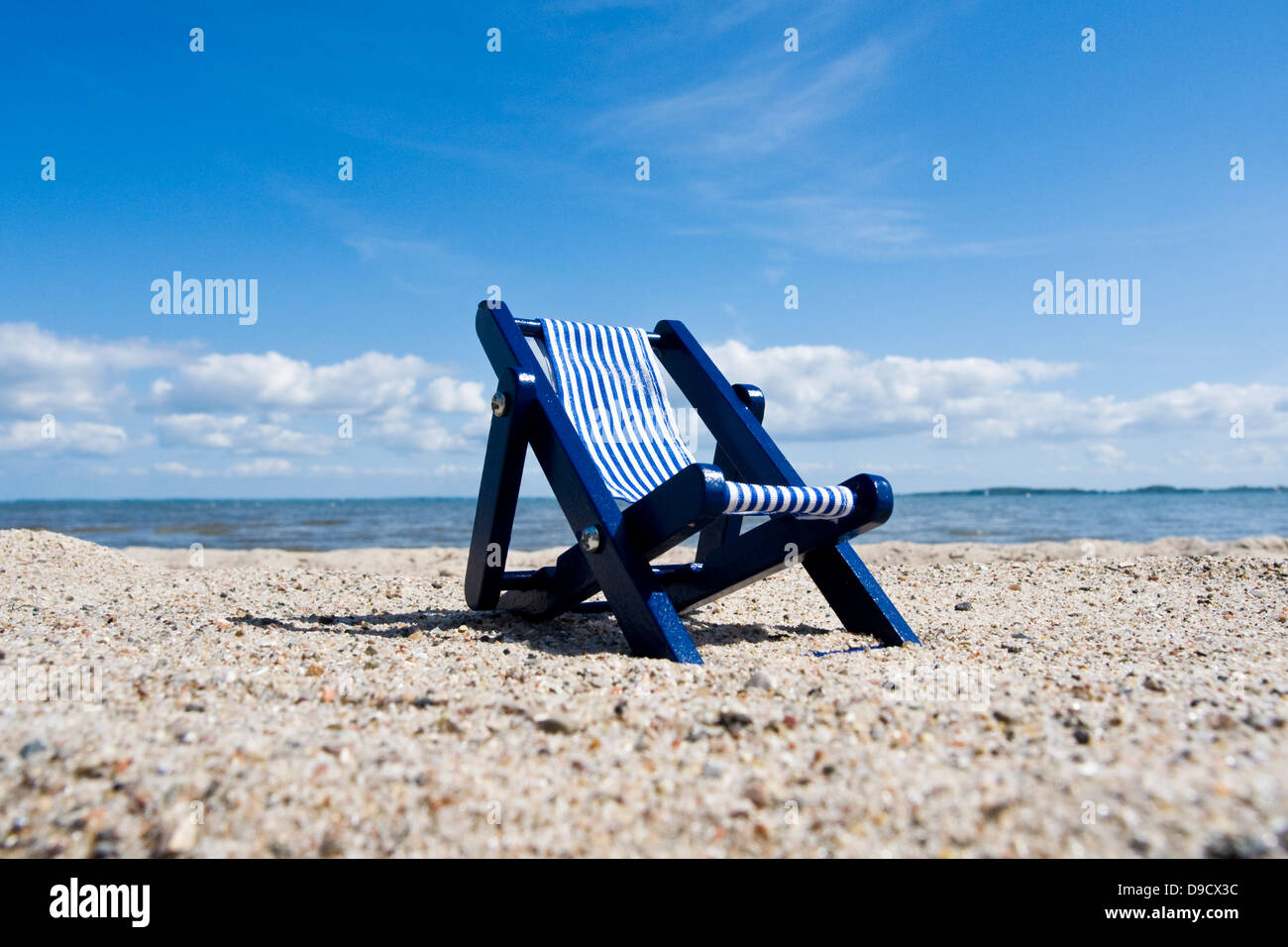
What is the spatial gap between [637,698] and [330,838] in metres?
1.16

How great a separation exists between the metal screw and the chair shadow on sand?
0.51 meters

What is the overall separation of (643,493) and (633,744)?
2016 mm

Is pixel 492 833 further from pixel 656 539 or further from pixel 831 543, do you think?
pixel 831 543

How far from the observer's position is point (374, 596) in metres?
6.23

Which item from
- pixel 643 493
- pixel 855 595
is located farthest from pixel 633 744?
pixel 855 595

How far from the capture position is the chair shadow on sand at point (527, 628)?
4.34 meters

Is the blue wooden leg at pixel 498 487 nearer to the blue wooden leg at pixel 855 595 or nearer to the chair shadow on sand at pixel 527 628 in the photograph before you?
the chair shadow on sand at pixel 527 628

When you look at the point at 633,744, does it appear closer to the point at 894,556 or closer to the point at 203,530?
the point at 894,556

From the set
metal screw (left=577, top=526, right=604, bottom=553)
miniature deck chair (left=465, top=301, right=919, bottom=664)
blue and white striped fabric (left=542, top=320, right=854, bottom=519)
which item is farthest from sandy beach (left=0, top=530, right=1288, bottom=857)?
blue and white striped fabric (left=542, top=320, right=854, bottom=519)

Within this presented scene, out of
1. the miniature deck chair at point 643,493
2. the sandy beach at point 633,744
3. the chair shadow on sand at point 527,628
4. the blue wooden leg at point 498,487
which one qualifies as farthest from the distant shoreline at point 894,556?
the sandy beach at point 633,744

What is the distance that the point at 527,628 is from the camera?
15.5ft
